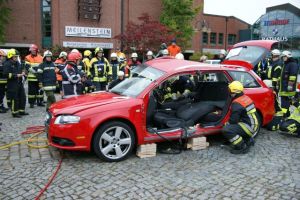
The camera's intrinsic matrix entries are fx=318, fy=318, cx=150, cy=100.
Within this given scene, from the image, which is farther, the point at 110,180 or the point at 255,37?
the point at 255,37

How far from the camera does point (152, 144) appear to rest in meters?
5.61

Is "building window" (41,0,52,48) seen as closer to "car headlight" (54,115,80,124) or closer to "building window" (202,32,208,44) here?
"building window" (202,32,208,44)

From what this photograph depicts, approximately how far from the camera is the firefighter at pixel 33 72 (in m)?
10.0

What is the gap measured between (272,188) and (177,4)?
30.0 metres

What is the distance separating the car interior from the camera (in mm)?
5922

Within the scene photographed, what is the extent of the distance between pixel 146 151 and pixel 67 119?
1.47 meters

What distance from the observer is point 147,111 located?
570cm

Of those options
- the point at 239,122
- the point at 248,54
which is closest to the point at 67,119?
the point at 239,122

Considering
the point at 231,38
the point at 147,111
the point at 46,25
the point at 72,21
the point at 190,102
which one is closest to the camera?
the point at 147,111

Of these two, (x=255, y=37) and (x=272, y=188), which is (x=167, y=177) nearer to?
(x=272, y=188)

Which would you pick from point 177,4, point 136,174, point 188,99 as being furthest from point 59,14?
point 136,174

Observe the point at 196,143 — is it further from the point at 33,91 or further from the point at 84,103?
the point at 33,91

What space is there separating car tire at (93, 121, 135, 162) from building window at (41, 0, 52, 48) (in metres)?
25.2

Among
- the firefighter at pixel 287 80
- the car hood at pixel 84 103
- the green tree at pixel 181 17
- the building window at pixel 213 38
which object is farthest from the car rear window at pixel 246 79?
the building window at pixel 213 38
